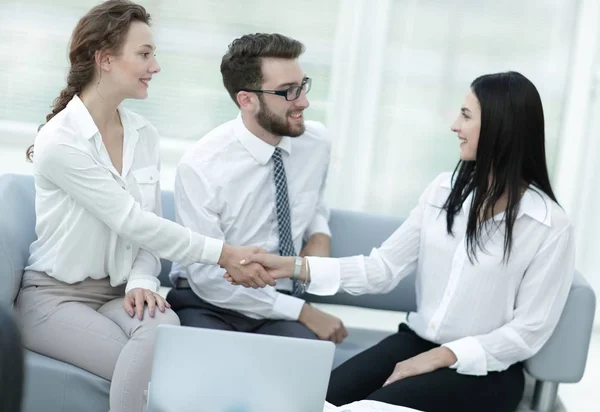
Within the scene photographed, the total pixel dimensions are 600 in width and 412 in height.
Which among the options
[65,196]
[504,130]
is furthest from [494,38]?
[65,196]

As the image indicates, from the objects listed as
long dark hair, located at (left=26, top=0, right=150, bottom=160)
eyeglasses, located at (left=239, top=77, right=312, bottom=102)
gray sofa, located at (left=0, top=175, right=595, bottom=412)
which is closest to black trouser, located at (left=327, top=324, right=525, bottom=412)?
gray sofa, located at (left=0, top=175, right=595, bottom=412)

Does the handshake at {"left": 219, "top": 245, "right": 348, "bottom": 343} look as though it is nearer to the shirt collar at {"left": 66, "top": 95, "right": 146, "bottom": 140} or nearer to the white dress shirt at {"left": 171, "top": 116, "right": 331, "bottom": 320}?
the white dress shirt at {"left": 171, "top": 116, "right": 331, "bottom": 320}

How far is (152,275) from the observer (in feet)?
8.94

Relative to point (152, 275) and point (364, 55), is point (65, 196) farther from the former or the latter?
point (364, 55)

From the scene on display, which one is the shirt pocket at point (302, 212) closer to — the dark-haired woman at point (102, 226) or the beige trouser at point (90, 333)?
the dark-haired woman at point (102, 226)

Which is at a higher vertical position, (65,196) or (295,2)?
(295,2)

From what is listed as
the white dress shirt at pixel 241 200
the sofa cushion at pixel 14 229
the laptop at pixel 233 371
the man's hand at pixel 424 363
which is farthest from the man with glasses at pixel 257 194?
the laptop at pixel 233 371

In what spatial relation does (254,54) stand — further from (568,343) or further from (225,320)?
(568,343)

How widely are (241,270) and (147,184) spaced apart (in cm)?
38

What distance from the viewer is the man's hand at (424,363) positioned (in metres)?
2.53

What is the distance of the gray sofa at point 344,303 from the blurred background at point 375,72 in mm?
1349

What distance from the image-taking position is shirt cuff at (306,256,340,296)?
2.73 meters

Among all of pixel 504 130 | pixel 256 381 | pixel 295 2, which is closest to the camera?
pixel 256 381

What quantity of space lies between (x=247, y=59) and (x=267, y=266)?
678mm
